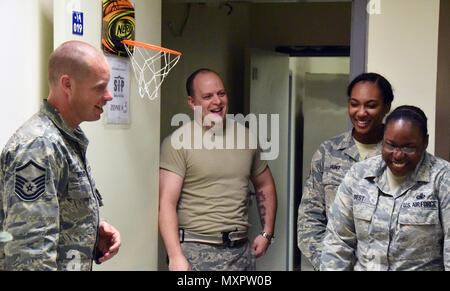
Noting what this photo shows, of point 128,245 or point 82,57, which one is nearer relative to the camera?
point 82,57

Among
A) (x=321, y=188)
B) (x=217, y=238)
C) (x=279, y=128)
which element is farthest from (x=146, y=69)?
(x=279, y=128)

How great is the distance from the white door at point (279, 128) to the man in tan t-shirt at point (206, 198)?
1150 mm

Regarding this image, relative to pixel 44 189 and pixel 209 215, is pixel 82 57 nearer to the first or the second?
pixel 44 189

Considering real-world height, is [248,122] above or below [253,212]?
above

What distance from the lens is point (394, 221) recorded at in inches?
63.5

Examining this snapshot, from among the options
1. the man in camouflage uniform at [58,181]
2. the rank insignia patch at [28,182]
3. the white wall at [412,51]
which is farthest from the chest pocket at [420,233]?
the rank insignia patch at [28,182]

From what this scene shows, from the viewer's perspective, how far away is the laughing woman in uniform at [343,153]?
2061 millimetres

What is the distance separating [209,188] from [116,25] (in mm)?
791

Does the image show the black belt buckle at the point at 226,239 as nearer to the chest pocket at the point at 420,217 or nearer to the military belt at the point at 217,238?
the military belt at the point at 217,238

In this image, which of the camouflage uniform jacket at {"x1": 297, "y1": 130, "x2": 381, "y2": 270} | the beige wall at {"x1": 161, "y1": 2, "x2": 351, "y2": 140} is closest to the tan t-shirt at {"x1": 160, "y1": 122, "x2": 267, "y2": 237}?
the camouflage uniform jacket at {"x1": 297, "y1": 130, "x2": 381, "y2": 270}

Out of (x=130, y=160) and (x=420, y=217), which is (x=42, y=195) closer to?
(x=130, y=160)

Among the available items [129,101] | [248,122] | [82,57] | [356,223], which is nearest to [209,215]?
[129,101]
